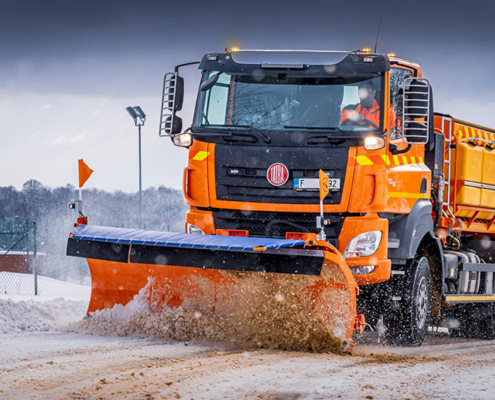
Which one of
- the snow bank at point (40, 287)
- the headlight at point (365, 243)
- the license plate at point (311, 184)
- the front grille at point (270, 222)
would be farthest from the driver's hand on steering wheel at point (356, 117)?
→ the snow bank at point (40, 287)

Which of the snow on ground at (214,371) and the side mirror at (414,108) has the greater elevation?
the side mirror at (414,108)

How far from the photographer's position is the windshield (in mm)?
8008

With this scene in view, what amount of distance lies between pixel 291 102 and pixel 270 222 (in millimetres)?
1282

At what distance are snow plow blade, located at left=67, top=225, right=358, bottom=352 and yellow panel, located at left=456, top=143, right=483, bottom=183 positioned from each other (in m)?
3.67

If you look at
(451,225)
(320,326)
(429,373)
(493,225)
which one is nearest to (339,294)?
(320,326)

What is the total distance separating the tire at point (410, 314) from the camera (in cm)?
850

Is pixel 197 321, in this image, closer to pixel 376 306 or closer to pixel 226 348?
pixel 226 348

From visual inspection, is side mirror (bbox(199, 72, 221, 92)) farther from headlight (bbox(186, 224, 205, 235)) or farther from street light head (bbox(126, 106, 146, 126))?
street light head (bbox(126, 106, 146, 126))

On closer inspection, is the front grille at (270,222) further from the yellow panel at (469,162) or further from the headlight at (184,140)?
the yellow panel at (469,162)

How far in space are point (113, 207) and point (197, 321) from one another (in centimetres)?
4650

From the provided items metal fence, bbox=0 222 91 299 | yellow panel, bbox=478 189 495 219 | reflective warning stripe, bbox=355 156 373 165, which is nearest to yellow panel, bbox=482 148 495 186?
yellow panel, bbox=478 189 495 219

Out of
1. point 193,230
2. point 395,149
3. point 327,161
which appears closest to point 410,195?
point 395,149

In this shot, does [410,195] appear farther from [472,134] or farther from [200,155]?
[472,134]

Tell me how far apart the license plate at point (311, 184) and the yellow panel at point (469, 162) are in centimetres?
299
